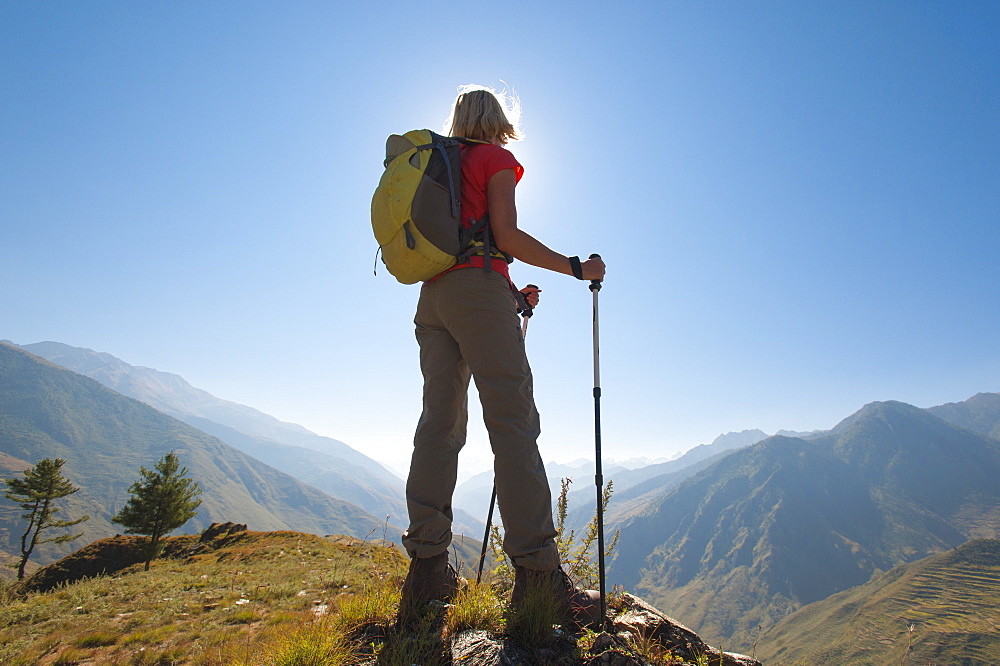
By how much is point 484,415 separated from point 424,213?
1371mm

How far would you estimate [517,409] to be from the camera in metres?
2.82

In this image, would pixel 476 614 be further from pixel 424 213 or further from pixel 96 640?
pixel 96 640

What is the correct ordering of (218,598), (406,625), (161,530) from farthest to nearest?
(161,530), (218,598), (406,625)

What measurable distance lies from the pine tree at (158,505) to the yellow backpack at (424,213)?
37.8m

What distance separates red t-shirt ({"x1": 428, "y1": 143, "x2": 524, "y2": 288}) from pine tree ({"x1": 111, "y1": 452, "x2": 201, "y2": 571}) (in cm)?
3814

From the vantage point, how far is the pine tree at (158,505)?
108 ft

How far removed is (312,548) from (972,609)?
20079cm

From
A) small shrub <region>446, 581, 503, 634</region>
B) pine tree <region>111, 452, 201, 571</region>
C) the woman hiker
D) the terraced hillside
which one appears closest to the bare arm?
the woman hiker

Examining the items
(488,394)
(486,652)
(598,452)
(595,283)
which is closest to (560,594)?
(486,652)

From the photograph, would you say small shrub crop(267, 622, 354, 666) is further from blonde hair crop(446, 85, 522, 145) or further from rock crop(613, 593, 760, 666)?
blonde hair crop(446, 85, 522, 145)

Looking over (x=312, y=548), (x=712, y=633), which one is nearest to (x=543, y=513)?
(x=312, y=548)

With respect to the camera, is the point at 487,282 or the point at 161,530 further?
the point at 161,530

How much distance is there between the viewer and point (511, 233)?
9.70 ft

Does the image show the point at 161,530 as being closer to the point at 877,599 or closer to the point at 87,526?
the point at 877,599
